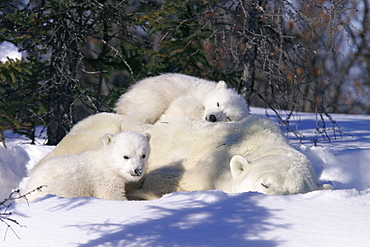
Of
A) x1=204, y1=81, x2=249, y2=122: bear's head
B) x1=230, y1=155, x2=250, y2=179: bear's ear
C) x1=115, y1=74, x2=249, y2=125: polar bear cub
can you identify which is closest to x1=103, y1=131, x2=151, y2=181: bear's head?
x1=230, y1=155, x2=250, y2=179: bear's ear

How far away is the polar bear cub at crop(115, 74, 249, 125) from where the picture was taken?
5.37 metres

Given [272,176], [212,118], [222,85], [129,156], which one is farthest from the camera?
[222,85]

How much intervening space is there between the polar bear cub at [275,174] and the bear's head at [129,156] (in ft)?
2.78

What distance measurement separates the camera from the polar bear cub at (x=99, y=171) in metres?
4.06

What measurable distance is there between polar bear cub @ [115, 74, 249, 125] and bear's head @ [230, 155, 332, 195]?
129 centimetres

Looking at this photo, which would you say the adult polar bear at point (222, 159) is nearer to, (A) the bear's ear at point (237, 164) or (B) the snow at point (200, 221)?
(A) the bear's ear at point (237, 164)

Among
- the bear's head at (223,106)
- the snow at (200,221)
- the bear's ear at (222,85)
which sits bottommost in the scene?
the snow at (200,221)

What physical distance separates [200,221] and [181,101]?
2.88 m

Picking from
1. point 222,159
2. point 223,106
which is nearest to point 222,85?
point 223,106

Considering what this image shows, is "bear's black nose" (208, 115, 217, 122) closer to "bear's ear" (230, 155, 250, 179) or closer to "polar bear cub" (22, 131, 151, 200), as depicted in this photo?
"polar bear cub" (22, 131, 151, 200)

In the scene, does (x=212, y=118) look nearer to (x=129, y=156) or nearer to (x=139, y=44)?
(x=129, y=156)

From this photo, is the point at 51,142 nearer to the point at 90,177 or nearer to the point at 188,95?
the point at 188,95

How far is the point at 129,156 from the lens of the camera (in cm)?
419

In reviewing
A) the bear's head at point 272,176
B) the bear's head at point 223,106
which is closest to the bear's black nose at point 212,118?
the bear's head at point 223,106
